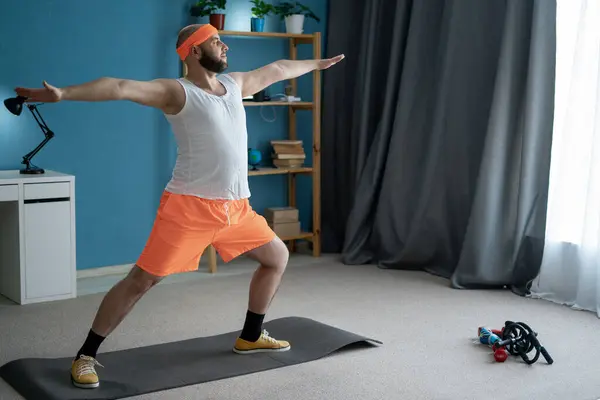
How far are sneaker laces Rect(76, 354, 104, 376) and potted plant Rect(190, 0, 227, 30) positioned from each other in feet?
8.24

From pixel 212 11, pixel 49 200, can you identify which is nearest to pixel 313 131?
pixel 212 11

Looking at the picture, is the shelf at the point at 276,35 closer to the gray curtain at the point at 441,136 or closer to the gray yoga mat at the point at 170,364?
the gray curtain at the point at 441,136

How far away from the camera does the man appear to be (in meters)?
3.12

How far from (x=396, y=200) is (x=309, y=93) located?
1.05 m

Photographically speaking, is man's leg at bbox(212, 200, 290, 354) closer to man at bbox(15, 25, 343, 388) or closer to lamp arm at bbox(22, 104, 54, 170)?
man at bbox(15, 25, 343, 388)

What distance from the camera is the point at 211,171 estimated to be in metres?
3.19

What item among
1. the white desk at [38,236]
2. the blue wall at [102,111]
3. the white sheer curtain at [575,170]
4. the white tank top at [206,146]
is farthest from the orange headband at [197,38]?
the white sheer curtain at [575,170]

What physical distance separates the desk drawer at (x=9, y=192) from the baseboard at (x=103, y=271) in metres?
0.82

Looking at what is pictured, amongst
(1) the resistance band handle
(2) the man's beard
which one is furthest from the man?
(1) the resistance band handle

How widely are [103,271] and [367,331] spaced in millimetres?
1887

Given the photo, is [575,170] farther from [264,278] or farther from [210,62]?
[210,62]

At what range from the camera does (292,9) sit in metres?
5.55

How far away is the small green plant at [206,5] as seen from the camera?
5.04 metres

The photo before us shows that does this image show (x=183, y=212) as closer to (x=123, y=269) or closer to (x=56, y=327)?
(x=56, y=327)
